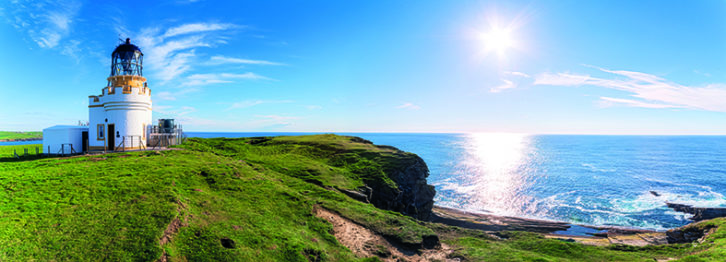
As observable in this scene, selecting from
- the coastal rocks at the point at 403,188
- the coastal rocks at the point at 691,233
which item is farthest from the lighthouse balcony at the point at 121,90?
the coastal rocks at the point at 691,233

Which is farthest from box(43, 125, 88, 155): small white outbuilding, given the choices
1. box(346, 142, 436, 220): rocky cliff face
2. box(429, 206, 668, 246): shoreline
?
box(429, 206, 668, 246): shoreline

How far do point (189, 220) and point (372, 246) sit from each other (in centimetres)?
954

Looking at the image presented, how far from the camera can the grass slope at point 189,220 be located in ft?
34.5

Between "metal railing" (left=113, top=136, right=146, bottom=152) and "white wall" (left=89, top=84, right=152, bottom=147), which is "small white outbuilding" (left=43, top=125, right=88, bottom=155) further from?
"metal railing" (left=113, top=136, right=146, bottom=152)

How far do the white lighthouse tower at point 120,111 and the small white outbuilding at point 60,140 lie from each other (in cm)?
133

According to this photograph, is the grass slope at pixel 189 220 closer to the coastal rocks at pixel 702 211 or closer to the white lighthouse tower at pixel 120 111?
the white lighthouse tower at pixel 120 111

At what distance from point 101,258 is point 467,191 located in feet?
204

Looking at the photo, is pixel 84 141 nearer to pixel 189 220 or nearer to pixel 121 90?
pixel 121 90

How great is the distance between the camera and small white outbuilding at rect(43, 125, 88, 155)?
26.8 meters

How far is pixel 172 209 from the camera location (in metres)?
13.4

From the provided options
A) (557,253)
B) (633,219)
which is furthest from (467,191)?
(557,253)

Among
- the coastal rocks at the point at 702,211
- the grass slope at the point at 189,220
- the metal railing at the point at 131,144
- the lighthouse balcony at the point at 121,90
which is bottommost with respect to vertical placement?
the coastal rocks at the point at 702,211

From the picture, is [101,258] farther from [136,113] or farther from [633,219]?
[633,219]

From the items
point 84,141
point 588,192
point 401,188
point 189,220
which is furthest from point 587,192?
point 84,141
